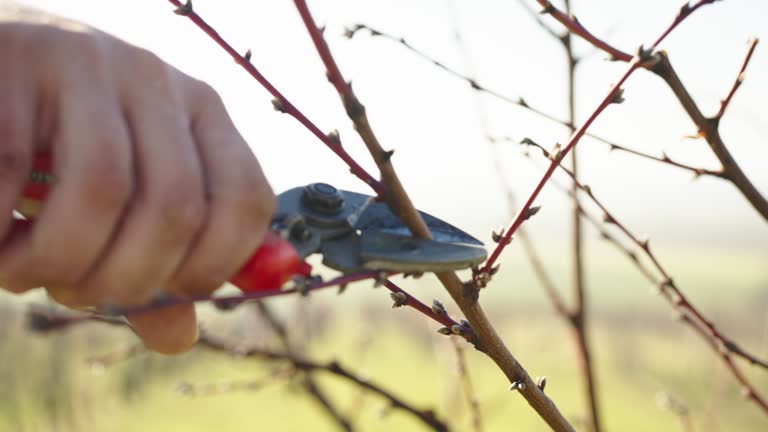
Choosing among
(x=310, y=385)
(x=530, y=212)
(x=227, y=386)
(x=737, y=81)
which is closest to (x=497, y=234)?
(x=530, y=212)

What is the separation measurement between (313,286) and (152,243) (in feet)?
0.65

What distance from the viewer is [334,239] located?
1.11 m

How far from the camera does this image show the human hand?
781 millimetres

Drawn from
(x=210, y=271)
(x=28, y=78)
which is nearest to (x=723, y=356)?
(x=210, y=271)

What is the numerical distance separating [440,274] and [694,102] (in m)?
0.58

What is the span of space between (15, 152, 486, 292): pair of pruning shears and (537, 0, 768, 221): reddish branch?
1.25ft

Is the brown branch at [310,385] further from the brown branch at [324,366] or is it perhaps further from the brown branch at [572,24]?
the brown branch at [572,24]

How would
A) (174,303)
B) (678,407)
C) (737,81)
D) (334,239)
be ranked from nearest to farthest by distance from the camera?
1. (174,303)
2. (334,239)
3. (737,81)
4. (678,407)

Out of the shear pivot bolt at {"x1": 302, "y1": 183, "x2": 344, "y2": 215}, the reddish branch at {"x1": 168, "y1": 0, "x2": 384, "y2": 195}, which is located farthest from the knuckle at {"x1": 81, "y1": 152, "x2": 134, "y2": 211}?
the shear pivot bolt at {"x1": 302, "y1": 183, "x2": 344, "y2": 215}

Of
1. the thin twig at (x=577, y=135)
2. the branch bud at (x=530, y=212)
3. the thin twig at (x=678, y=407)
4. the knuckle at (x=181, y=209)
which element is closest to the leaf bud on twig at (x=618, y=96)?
Result: the thin twig at (x=577, y=135)

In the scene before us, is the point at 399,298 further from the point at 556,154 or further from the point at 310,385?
the point at 310,385

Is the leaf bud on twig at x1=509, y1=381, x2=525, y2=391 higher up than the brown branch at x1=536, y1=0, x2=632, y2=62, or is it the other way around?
the brown branch at x1=536, y1=0, x2=632, y2=62

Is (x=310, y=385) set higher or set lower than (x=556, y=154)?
lower

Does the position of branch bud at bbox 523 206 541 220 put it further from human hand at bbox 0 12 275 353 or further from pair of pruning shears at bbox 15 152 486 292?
human hand at bbox 0 12 275 353
